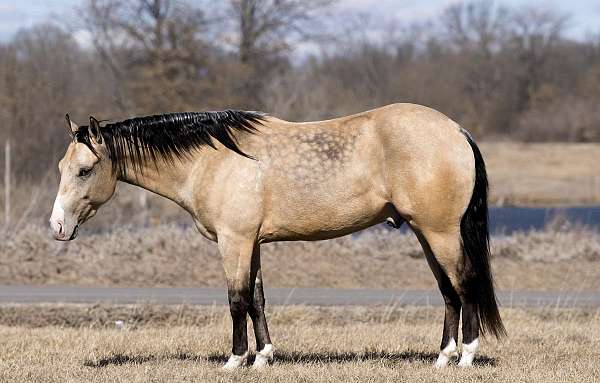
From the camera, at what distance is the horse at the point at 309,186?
8.11 m

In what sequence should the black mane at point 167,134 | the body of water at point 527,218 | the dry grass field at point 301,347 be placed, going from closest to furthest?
the dry grass field at point 301,347 < the black mane at point 167,134 < the body of water at point 527,218

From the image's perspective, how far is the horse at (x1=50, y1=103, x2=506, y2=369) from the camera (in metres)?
8.11

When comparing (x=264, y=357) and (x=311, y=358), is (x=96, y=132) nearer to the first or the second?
(x=264, y=357)

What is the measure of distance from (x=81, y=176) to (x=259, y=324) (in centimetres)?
198

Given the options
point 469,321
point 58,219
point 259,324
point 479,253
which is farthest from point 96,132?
point 469,321

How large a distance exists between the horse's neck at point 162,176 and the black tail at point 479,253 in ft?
7.90

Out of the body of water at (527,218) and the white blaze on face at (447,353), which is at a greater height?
the white blaze on face at (447,353)

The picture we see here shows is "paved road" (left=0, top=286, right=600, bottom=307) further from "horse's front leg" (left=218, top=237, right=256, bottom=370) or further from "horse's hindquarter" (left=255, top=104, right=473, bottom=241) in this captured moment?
"horse's hindquarter" (left=255, top=104, right=473, bottom=241)

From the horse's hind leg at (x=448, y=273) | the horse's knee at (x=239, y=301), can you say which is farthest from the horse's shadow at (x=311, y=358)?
the horse's knee at (x=239, y=301)

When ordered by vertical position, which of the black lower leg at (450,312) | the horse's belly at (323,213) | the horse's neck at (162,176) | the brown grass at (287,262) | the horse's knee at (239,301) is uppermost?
the horse's neck at (162,176)

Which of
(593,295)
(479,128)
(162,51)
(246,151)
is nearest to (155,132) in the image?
(246,151)

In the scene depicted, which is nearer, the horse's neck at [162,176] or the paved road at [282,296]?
the horse's neck at [162,176]

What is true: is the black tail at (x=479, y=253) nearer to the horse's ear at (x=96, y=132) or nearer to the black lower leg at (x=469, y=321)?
the black lower leg at (x=469, y=321)

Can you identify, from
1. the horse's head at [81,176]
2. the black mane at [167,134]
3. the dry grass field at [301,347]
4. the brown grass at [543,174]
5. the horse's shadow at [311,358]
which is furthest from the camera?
the brown grass at [543,174]
